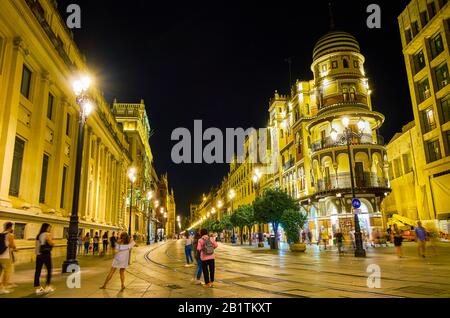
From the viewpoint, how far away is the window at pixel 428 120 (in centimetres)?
3262

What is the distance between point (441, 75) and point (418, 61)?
4574 millimetres

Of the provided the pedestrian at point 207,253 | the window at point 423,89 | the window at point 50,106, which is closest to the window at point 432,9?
the window at point 423,89

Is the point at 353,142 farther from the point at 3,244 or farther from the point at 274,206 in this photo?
the point at 3,244

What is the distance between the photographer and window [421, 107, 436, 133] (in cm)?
3262

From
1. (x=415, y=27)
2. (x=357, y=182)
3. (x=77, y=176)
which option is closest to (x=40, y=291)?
(x=77, y=176)

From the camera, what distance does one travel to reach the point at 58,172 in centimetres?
2386

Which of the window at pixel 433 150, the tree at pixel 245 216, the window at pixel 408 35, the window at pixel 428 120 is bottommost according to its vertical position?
the tree at pixel 245 216

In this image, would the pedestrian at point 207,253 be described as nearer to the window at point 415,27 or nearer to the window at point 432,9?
the window at point 432,9

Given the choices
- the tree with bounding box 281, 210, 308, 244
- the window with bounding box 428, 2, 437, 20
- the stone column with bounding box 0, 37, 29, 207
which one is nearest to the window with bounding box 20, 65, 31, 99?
the stone column with bounding box 0, 37, 29, 207

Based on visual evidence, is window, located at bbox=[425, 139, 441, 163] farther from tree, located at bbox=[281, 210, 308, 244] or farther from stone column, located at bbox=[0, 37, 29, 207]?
stone column, located at bbox=[0, 37, 29, 207]

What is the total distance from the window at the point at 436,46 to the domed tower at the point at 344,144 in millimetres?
7348
